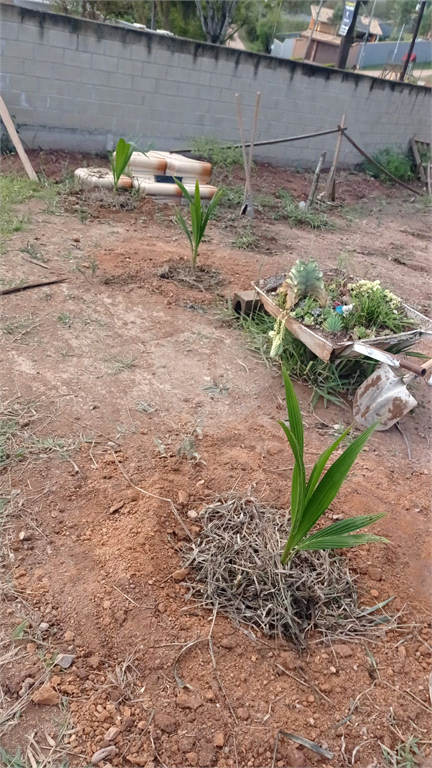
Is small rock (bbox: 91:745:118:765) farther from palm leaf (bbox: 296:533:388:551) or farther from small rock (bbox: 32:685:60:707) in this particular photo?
palm leaf (bbox: 296:533:388:551)

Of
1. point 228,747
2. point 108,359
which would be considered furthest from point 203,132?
point 228,747

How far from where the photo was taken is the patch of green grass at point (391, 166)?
28.2 feet

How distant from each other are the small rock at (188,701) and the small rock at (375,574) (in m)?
0.76

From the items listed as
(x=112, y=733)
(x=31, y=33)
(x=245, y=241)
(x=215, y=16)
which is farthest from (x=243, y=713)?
(x=215, y=16)

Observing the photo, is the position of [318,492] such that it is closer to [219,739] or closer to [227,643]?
[227,643]

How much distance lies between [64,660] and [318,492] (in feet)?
2.80

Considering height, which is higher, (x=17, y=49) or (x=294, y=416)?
(x=17, y=49)

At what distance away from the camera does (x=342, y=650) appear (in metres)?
1.52

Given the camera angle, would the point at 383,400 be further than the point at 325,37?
No

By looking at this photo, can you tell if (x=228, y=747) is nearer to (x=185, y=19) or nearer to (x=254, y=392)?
(x=254, y=392)

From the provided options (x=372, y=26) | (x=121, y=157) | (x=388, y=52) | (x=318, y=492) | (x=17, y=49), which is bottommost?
(x=318, y=492)

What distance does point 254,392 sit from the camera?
2711 mm

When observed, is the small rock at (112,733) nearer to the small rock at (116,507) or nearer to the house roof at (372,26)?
the small rock at (116,507)

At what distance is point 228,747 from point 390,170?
30.6 feet
